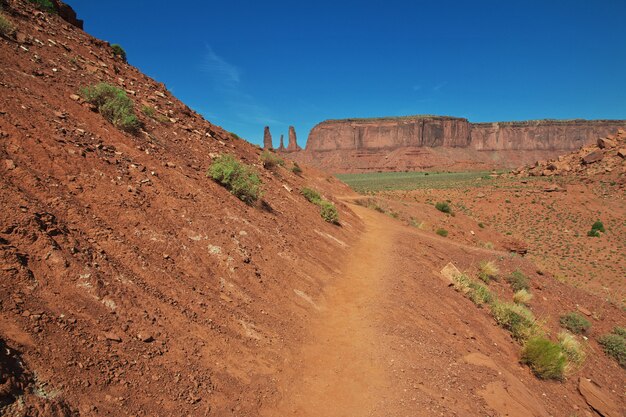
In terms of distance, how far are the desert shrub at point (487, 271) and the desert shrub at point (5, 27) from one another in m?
16.7

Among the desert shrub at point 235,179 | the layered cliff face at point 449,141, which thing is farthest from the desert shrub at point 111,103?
the layered cliff face at point 449,141

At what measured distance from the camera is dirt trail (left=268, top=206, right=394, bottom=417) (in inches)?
175

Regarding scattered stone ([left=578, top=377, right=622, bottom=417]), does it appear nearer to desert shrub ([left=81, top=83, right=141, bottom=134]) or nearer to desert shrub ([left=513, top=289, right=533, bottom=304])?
desert shrub ([left=513, top=289, right=533, bottom=304])

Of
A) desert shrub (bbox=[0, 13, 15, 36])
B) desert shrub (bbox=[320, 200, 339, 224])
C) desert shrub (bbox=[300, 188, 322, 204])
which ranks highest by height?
desert shrub (bbox=[0, 13, 15, 36])

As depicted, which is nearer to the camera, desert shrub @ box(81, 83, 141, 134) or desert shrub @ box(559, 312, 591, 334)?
desert shrub @ box(81, 83, 141, 134)

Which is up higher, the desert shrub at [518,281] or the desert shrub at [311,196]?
the desert shrub at [311,196]

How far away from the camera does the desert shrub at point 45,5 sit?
1269cm

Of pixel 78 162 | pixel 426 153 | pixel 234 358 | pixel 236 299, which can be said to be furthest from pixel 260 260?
pixel 426 153

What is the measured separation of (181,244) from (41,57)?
7833 millimetres

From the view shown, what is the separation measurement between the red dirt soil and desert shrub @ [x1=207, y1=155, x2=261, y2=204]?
550 millimetres

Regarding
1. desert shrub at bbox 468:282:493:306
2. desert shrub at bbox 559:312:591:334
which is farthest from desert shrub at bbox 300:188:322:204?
desert shrub at bbox 559:312:591:334

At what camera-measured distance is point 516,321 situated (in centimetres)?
902

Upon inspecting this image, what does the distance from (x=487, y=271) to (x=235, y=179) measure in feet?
32.8

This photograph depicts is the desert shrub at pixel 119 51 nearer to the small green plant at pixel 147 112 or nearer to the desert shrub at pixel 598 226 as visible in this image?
the small green plant at pixel 147 112
